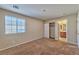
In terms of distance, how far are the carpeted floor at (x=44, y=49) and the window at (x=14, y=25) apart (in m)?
0.33

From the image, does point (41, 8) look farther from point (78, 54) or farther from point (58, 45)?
point (78, 54)

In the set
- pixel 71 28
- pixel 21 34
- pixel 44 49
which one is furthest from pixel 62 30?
pixel 21 34

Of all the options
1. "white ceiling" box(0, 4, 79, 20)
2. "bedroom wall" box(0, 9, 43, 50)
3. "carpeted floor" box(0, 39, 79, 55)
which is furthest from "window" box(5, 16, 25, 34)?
"carpeted floor" box(0, 39, 79, 55)

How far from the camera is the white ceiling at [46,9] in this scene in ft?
5.76

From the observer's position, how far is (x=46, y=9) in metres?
1.84

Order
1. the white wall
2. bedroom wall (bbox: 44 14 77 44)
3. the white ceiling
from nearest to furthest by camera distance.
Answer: the white ceiling < bedroom wall (bbox: 44 14 77 44) < the white wall

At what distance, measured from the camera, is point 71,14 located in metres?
1.82

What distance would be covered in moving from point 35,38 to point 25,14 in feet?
1.85

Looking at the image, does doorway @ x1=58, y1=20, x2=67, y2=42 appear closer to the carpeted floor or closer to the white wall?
the carpeted floor

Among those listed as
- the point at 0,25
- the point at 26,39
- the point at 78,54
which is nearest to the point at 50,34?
the point at 26,39

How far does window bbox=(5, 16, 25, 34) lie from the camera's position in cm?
179

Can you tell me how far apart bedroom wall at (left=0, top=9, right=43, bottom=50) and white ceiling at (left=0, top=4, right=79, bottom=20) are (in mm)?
108

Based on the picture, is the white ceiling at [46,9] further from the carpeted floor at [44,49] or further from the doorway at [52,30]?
the carpeted floor at [44,49]

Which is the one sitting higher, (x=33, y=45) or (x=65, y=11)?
(x=65, y=11)
